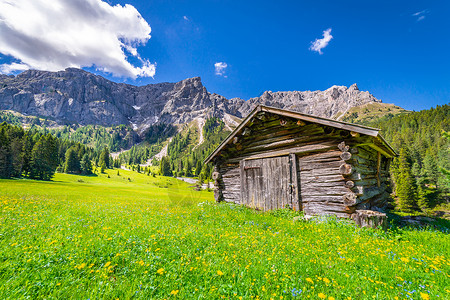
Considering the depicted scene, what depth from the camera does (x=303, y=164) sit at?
10.5m

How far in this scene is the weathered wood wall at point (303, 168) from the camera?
9.02 metres

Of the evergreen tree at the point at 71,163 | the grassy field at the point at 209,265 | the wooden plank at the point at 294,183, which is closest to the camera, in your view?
the grassy field at the point at 209,265

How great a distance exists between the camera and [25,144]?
6150 centimetres

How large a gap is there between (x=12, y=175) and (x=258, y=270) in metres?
81.5

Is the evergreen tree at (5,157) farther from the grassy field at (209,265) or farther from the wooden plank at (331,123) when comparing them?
the wooden plank at (331,123)

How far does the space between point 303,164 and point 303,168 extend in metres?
0.22

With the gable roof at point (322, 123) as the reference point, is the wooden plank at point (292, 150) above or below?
below

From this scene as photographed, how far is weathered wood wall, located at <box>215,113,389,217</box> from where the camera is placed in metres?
9.02

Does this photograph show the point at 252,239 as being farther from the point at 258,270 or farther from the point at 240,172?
the point at 240,172

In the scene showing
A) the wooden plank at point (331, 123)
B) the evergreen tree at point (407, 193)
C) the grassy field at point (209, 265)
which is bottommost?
the evergreen tree at point (407, 193)

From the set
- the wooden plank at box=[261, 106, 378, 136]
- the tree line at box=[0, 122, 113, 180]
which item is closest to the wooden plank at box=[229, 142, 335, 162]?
the wooden plank at box=[261, 106, 378, 136]

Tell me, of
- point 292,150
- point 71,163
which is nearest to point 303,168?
point 292,150

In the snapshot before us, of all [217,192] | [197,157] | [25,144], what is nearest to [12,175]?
[25,144]

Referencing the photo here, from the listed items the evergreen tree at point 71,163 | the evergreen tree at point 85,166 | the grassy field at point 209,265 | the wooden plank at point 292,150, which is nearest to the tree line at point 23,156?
the evergreen tree at point 71,163
